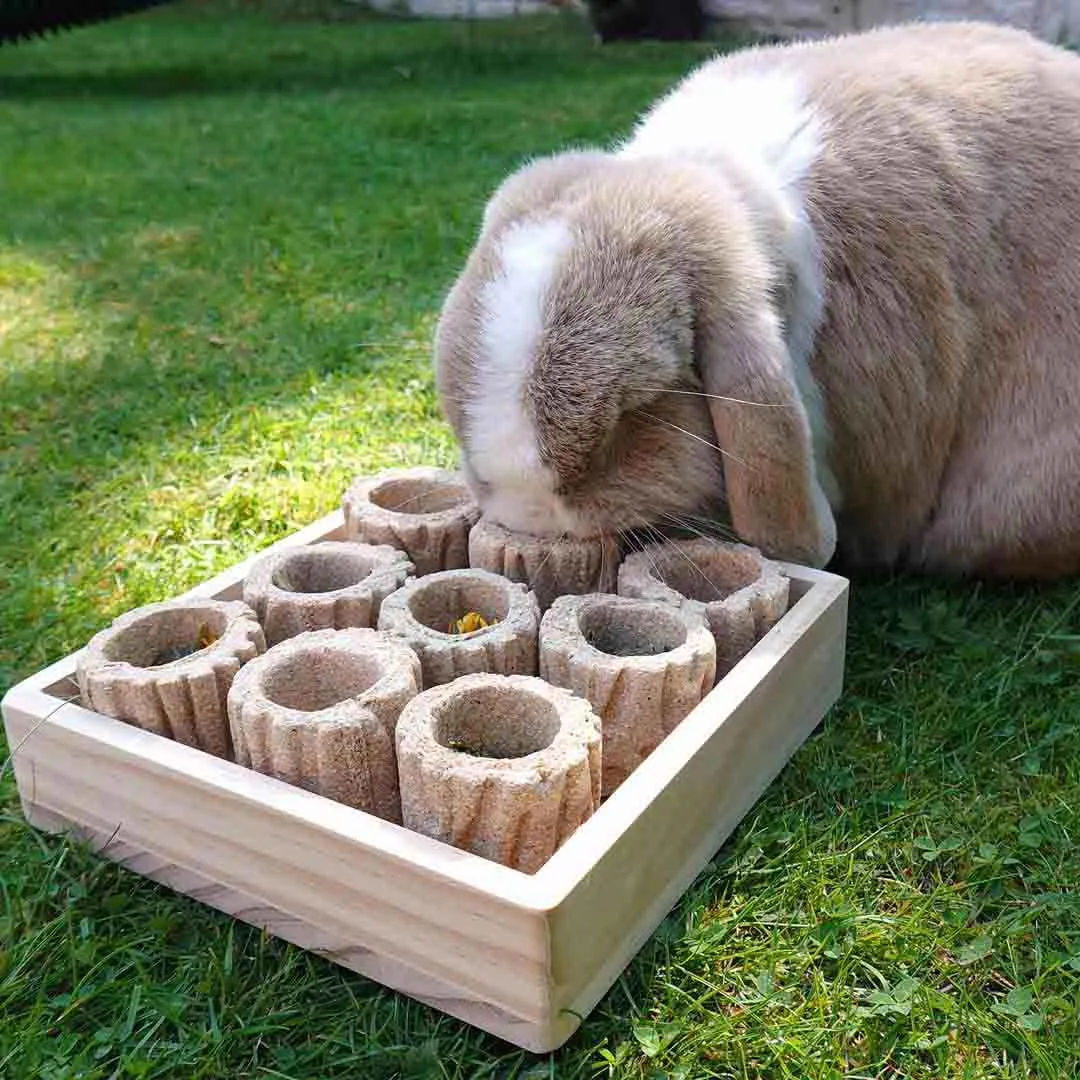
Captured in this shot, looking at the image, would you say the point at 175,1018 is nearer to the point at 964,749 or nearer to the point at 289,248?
the point at 964,749

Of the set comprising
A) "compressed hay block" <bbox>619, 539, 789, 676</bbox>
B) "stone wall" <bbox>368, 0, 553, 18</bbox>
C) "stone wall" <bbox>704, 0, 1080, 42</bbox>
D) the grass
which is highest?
"stone wall" <bbox>368, 0, 553, 18</bbox>

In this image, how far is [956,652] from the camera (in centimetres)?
202

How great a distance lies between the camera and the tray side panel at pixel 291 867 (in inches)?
49.9

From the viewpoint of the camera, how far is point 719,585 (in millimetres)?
1857

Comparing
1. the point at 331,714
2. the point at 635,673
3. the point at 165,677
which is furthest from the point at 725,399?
the point at 165,677

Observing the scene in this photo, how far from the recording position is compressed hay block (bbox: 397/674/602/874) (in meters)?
1.31

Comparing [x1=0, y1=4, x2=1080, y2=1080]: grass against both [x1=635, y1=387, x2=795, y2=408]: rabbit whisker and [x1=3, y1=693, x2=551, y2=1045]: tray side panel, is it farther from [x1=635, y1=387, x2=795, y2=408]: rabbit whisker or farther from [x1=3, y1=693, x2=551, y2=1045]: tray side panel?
[x1=635, y1=387, x2=795, y2=408]: rabbit whisker

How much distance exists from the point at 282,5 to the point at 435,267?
914 centimetres

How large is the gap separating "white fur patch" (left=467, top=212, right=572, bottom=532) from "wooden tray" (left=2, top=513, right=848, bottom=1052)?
0.42m

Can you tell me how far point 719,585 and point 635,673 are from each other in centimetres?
41

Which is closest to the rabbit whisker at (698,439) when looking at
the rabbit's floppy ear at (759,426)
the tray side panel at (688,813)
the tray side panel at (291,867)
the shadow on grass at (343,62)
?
the rabbit's floppy ear at (759,426)

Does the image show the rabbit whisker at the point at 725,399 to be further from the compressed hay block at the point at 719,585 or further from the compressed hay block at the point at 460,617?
the compressed hay block at the point at 460,617

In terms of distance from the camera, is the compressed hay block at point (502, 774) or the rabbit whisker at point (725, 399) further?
the rabbit whisker at point (725, 399)

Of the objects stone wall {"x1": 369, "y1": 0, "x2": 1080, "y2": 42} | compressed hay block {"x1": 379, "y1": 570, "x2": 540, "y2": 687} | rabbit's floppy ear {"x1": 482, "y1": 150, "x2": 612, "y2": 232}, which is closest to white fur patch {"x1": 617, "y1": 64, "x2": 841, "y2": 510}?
rabbit's floppy ear {"x1": 482, "y1": 150, "x2": 612, "y2": 232}
